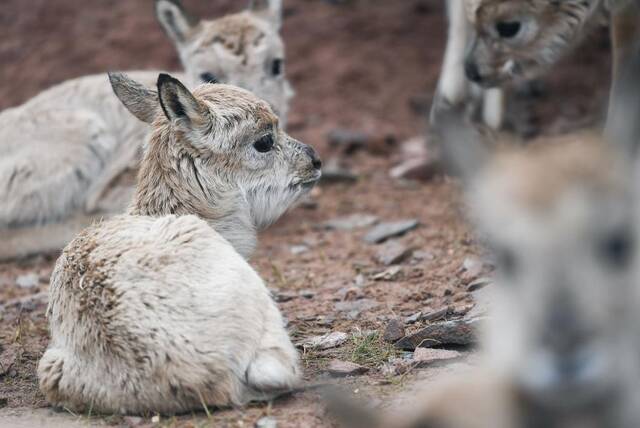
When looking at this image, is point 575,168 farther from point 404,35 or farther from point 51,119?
point 404,35

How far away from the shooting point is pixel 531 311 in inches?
145

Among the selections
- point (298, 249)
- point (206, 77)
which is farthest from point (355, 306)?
point (206, 77)

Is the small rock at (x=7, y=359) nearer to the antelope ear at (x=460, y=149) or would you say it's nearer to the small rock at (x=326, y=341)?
the small rock at (x=326, y=341)

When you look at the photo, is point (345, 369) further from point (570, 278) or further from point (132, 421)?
point (570, 278)

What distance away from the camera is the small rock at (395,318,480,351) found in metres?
6.43

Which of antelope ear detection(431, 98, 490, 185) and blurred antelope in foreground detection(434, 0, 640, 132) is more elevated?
antelope ear detection(431, 98, 490, 185)

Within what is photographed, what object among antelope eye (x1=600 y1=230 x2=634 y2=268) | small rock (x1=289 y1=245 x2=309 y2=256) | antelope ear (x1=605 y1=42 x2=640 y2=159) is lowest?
small rock (x1=289 y1=245 x2=309 y2=256)

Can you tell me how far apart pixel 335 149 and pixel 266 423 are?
725cm

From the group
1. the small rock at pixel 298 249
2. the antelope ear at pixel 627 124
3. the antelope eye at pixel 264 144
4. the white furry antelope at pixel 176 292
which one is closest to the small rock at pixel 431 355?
the white furry antelope at pixel 176 292

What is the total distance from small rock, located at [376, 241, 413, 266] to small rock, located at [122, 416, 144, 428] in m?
3.39

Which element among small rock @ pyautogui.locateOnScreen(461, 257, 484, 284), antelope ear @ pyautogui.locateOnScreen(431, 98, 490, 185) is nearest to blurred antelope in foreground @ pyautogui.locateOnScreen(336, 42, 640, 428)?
antelope ear @ pyautogui.locateOnScreen(431, 98, 490, 185)

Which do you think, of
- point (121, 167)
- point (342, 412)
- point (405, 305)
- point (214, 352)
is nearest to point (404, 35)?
point (121, 167)

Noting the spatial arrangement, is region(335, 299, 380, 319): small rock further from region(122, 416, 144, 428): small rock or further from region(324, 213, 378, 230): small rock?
region(324, 213, 378, 230): small rock

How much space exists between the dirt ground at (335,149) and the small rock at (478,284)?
3.8 inches
